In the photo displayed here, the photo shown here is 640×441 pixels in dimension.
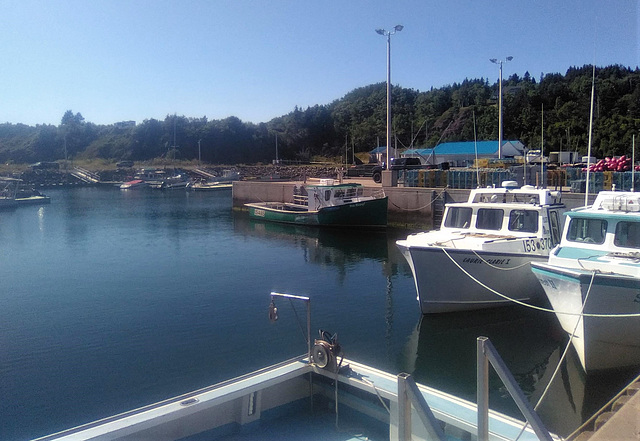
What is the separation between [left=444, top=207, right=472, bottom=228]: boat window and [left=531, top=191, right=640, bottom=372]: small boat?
4.07 metres

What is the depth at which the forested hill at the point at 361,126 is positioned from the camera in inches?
3081

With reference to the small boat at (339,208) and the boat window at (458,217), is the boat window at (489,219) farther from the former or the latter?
the small boat at (339,208)

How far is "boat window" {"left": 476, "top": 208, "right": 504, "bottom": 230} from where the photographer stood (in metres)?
15.6

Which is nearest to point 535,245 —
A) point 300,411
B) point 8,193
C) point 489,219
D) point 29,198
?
point 489,219

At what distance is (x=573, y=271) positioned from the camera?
412 inches

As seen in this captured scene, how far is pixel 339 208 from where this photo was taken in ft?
109

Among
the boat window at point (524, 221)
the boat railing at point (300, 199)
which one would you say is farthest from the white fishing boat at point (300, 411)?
the boat railing at point (300, 199)

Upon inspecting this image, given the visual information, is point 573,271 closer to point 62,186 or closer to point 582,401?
point 582,401

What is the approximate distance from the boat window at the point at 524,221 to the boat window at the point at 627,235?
2.98 metres

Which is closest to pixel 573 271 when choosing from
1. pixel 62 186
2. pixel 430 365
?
pixel 430 365

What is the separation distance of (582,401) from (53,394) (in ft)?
32.9

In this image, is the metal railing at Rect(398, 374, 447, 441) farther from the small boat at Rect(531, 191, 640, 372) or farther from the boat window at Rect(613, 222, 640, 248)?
the boat window at Rect(613, 222, 640, 248)

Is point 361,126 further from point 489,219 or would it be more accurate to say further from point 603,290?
point 603,290

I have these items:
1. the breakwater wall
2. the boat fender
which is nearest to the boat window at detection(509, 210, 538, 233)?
the boat fender
